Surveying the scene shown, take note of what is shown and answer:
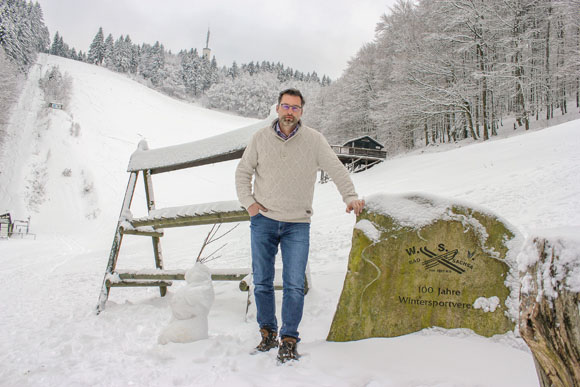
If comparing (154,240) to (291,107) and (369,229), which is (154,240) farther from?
(369,229)

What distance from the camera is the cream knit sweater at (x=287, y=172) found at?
2572 mm

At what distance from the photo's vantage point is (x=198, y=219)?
349 centimetres

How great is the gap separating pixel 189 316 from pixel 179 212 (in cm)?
123

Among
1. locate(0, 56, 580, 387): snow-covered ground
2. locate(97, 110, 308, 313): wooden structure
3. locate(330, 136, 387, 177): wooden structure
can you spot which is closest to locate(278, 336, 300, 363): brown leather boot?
locate(0, 56, 580, 387): snow-covered ground

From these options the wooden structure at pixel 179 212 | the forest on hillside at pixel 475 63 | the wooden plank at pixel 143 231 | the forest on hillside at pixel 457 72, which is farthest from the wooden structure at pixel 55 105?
the wooden plank at pixel 143 231

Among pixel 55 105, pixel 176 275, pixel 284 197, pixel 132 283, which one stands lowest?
pixel 132 283

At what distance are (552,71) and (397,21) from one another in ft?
39.1

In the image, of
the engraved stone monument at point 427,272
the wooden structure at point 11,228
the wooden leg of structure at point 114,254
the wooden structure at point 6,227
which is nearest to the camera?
the engraved stone monument at point 427,272

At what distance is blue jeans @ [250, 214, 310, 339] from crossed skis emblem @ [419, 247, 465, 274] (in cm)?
94

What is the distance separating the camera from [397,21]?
87.9ft

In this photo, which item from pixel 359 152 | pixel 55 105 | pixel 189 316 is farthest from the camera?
pixel 55 105

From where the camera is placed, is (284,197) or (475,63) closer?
(284,197)

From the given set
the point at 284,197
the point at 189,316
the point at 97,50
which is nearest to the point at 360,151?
the point at 284,197

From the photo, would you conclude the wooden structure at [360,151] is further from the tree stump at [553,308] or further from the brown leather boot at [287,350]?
the tree stump at [553,308]
